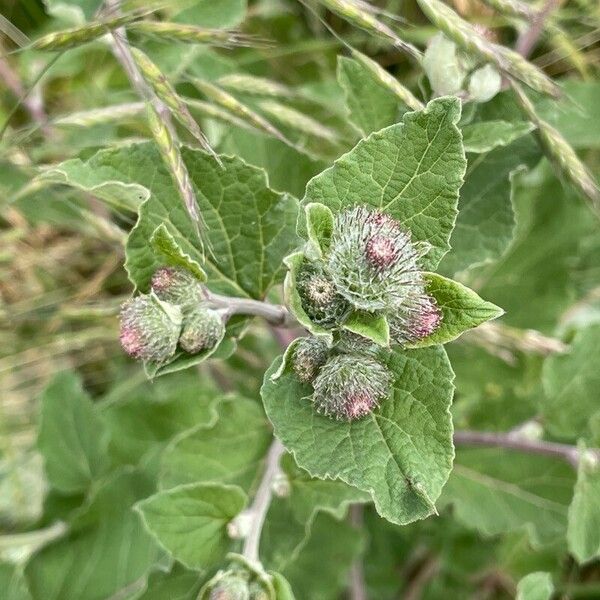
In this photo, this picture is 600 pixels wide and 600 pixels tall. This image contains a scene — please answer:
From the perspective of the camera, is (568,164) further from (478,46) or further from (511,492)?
(511,492)

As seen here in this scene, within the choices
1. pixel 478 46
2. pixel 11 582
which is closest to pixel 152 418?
pixel 11 582

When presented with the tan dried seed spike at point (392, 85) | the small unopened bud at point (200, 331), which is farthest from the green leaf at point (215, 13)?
the small unopened bud at point (200, 331)

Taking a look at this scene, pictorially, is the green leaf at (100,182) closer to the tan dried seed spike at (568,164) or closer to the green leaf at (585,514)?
the tan dried seed spike at (568,164)

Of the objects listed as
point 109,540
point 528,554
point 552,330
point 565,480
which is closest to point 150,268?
point 109,540

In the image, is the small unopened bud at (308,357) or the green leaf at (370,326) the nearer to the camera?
the green leaf at (370,326)

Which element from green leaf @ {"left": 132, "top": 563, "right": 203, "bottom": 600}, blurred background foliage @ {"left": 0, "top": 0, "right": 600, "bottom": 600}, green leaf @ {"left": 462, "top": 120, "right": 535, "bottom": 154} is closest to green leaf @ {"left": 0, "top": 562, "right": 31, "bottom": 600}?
blurred background foliage @ {"left": 0, "top": 0, "right": 600, "bottom": 600}

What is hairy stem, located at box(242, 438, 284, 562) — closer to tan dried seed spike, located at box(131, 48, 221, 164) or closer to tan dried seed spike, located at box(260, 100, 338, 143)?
tan dried seed spike, located at box(131, 48, 221, 164)

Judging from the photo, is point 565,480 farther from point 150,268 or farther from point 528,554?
point 150,268

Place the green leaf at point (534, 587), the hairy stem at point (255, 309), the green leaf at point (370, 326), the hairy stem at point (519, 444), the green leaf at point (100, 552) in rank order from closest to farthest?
the green leaf at point (370, 326), the hairy stem at point (255, 309), the green leaf at point (534, 587), the hairy stem at point (519, 444), the green leaf at point (100, 552)
